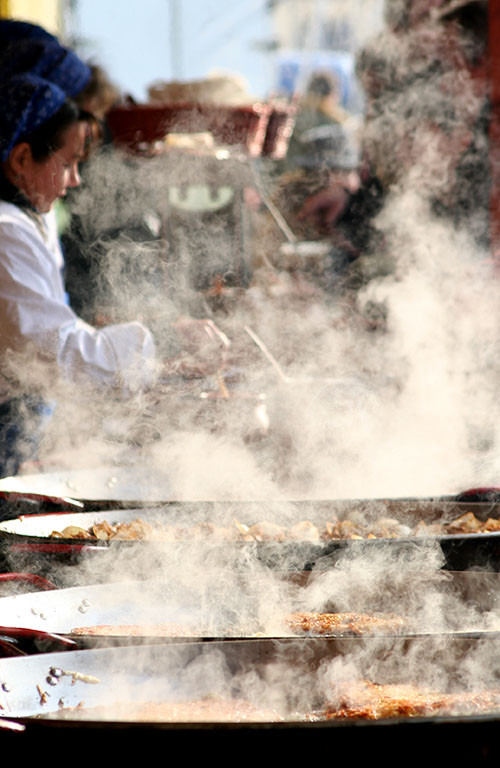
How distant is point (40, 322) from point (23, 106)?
673 millimetres

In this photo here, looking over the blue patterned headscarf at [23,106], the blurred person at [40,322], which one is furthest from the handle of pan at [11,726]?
the blue patterned headscarf at [23,106]

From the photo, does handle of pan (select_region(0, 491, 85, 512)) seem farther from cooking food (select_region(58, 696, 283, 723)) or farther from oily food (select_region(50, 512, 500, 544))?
cooking food (select_region(58, 696, 283, 723))

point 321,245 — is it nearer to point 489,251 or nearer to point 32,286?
point 489,251

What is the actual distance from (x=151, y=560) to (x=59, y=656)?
512mm

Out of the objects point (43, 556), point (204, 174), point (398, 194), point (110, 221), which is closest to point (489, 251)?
point (398, 194)

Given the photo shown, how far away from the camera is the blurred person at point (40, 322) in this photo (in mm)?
2496

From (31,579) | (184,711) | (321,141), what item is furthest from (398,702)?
(321,141)

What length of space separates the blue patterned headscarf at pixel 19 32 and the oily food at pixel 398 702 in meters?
2.52

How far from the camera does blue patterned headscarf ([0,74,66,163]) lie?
2.56 m

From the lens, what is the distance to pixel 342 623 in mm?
1353

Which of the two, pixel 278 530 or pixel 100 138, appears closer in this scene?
pixel 278 530

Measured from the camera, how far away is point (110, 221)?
4.32 m

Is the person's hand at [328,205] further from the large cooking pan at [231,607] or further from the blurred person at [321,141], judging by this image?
the large cooking pan at [231,607]

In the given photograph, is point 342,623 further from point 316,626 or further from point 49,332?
point 49,332
